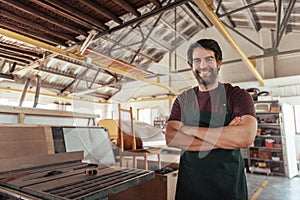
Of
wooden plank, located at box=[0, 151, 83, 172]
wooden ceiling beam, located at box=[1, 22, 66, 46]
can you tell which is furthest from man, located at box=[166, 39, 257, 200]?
wooden ceiling beam, located at box=[1, 22, 66, 46]

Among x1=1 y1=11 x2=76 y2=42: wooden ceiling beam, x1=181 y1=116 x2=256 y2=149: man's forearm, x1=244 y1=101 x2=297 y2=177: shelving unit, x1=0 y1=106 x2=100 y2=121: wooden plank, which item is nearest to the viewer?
x1=181 y1=116 x2=256 y2=149: man's forearm

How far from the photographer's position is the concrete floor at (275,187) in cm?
343

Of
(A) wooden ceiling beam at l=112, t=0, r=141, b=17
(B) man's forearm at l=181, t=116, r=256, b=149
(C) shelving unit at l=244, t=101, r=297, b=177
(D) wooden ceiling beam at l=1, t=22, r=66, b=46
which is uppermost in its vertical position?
(A) wooden ceiling beam at l=112, t=0, r=141, b=17

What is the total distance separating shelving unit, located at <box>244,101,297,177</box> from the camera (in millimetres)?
4864

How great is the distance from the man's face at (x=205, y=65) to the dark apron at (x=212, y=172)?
0.12 metres

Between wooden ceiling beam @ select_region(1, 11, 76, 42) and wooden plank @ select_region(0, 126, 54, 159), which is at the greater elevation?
wooden ceiling beam @ select_region(1, 11, 76, 42)

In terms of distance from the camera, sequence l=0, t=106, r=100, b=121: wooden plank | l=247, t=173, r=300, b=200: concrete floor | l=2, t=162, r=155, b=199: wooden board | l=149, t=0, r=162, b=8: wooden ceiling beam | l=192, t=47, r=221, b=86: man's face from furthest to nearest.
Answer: l=247, t=173, r=300, b=200: concrete floor, l=149, t=0, r=162, b=8: wooden ceiling beam, l=0, t=106, r=100, b=121: wooden plank, l=192, t=47, r=221, b=86: man's face, l=2, t=162, r=155, b=199: wooden board

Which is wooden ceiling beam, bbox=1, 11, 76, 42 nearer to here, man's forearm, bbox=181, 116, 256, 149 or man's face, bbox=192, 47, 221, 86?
man's face, bbox=192, 47, 221, 86

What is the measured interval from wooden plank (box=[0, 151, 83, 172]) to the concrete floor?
3.20m

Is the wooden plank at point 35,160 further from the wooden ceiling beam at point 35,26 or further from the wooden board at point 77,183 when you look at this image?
the wooden ceiling beam at point 35,26

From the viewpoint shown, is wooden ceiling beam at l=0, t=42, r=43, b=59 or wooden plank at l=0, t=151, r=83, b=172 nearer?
wooden plank at l=0, t=151, r=83, b=172

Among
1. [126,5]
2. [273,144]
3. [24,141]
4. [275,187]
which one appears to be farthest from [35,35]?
[273,144]

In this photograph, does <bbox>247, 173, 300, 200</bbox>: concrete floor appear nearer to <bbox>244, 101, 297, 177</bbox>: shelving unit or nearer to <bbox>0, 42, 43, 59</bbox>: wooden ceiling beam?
<bbox>244, 101, 297, 177</bbox>: shelving unit

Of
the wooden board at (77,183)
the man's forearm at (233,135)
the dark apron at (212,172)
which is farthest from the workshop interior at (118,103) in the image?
the man's forearm at (233,135)
